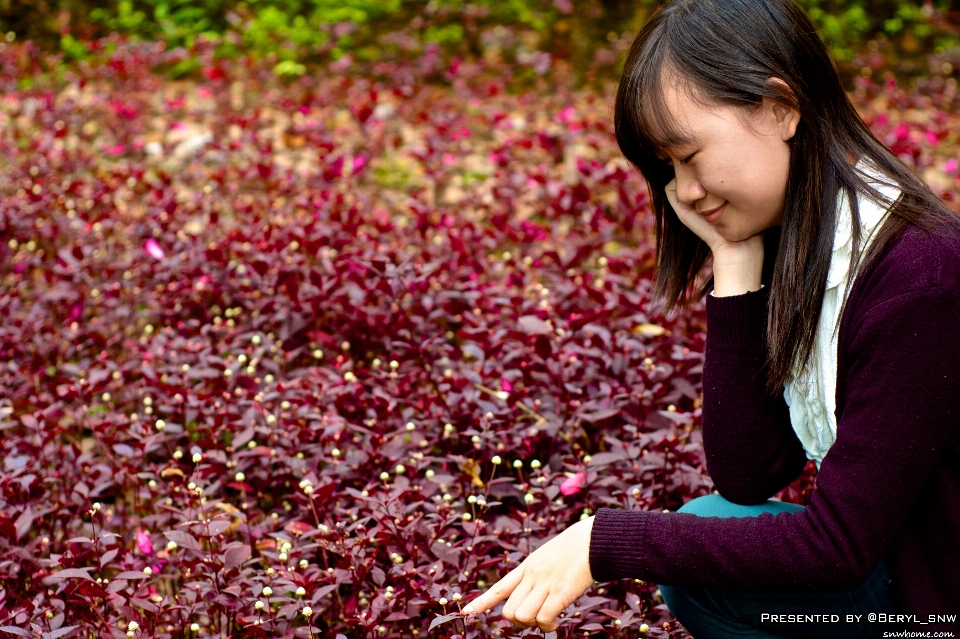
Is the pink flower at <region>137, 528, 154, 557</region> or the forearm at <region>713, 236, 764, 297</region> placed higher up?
the forearm at <region>713, 236, 764, 297</region>

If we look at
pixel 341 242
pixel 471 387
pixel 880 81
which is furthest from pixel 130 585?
pixel 880 81

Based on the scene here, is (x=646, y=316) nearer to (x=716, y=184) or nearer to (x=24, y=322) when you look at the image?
(x=716, y=184)

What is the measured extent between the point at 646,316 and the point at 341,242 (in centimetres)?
107

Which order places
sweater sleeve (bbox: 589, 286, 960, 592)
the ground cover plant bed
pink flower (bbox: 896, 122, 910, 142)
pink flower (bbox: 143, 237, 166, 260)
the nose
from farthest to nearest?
pink flower (bbox: 896, 122, 910, 142)
pink flower (bbox: 143, 237, 166, 260)
the ground cover plant bed
the nose
sweater sleeve (bbox: 589, 286, 960, 592)

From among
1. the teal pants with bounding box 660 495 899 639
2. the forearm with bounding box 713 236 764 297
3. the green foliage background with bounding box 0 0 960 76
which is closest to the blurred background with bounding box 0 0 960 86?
the green foliage background with bounding box 0 0 960 76

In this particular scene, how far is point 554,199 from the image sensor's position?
3.93 m

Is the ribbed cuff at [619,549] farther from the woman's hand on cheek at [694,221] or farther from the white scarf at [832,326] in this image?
the woman's hand on cheek at [694,221]

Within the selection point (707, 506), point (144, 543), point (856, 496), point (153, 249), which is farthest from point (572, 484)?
Answer: point (153, 249)

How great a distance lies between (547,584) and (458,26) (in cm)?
502

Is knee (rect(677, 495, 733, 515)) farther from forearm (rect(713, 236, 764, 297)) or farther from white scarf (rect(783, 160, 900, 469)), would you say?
forearm (rect(713, 236, 764, 297))

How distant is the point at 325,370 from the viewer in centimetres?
268

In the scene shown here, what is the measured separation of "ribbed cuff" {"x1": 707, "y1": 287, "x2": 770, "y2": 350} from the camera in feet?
5.78

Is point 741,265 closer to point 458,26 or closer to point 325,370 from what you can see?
point 325,370

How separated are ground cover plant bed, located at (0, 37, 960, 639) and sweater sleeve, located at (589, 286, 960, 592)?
36 cm
